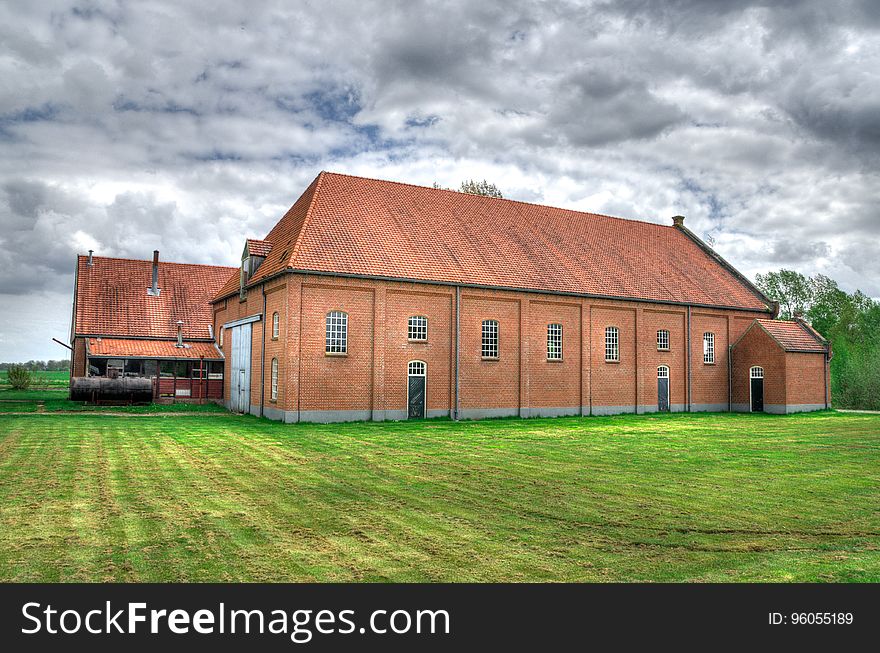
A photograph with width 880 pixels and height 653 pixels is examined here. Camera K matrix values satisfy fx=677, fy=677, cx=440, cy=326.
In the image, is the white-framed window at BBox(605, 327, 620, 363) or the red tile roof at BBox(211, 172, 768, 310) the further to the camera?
the white-framed window at BBox(605, 327, 620, 363)

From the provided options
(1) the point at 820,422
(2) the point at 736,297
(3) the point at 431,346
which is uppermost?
(2) the point at 736,297

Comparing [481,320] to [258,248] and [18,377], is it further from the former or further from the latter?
[18,377]

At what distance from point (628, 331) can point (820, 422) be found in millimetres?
9287

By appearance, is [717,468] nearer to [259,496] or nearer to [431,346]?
[259,496]

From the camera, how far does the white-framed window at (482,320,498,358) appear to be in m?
29.4

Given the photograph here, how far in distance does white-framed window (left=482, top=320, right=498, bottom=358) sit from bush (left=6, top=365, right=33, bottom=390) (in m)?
36.3

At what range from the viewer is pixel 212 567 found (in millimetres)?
7047

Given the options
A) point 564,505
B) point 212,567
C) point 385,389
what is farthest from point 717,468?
point 385,389

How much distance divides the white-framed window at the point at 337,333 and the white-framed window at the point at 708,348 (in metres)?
21.2

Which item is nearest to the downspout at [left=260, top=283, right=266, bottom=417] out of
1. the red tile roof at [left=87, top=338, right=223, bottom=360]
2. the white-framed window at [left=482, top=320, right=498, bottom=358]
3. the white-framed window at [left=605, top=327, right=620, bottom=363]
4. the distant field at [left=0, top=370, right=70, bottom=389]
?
the white-framed window at [left=482, top=320, right=498, bottom=358]

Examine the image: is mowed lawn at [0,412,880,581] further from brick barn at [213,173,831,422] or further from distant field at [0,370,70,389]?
distant field at [0,370,70,389]

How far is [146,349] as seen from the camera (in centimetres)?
3650

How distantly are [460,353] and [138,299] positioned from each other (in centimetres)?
2232

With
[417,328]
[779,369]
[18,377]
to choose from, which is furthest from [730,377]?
[18,377]
